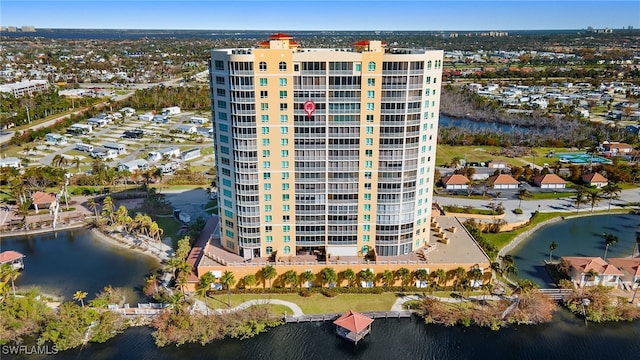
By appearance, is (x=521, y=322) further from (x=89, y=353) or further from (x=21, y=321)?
(x=21, y=321)

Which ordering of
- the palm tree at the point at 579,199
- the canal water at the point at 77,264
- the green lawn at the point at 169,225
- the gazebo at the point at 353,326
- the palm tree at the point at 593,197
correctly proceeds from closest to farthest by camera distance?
the gazebo at the point at 353,326 < the canal water at the point at 77,264 < the green lawn at the point at 169,225 < the palm tree at the point at 593,197 < the palm tree at the point at 579,199

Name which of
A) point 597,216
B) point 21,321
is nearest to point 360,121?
point 21,321

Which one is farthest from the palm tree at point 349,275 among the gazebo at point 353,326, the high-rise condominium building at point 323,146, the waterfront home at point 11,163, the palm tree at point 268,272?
the waterfront home at point 11,163

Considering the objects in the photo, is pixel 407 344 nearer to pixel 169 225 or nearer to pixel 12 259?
pixel 169 225

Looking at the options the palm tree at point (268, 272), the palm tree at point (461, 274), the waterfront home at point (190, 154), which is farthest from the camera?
the waterfront home at point (190, 154)

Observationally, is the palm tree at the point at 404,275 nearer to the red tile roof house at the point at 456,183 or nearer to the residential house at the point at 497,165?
the red tile roof house at the point at 456,183

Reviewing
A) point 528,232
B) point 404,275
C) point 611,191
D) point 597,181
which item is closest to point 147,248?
point 404,275

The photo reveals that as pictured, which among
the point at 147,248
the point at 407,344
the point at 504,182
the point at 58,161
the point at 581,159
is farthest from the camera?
the point at 581,159
